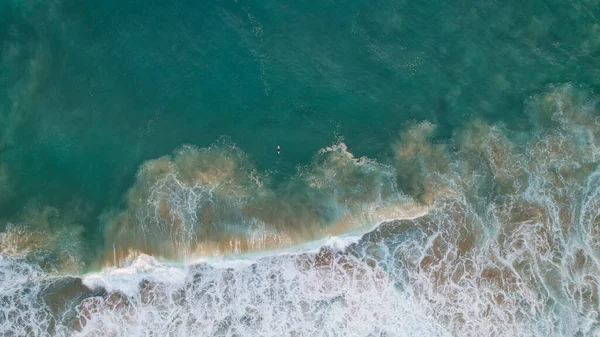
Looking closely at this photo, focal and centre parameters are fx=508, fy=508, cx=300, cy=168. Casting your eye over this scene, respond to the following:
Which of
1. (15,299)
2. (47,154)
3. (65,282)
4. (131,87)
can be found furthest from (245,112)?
(15,299)

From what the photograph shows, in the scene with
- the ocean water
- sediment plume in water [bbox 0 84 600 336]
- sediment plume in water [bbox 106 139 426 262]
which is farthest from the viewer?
sediment plume in water [bbox 106 139 426 262]

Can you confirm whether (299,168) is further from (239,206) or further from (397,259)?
(397,259)

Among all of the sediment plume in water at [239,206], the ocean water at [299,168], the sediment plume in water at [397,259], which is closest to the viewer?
the sediment plume in water at [397,259]

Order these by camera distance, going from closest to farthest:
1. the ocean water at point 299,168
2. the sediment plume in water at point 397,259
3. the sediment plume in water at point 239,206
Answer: the sediment plume in water at point 397,259
the ocean water at point 299,168
the sediment plume in water at point 239,206

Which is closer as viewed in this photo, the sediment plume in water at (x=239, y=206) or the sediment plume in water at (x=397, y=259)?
the sediment plume in water at (x=397, y=259)

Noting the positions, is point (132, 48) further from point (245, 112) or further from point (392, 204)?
point (392, 204)

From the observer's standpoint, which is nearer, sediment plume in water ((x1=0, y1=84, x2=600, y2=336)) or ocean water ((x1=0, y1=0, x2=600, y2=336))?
sediment plume in water ((x1=0, y1=84, x2=600, y2=336))

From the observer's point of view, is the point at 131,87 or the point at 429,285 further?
the point at 131,87
